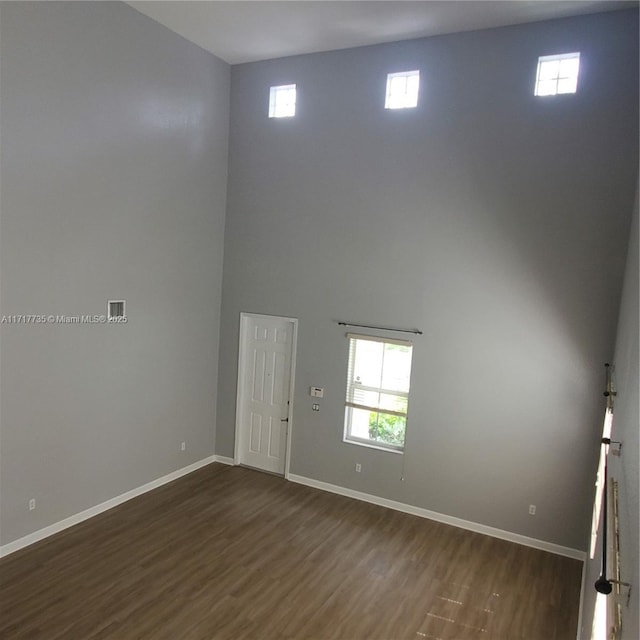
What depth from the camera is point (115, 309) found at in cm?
623

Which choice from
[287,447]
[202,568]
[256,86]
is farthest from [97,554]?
[256,86]

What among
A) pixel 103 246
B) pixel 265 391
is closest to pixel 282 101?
pixel 103 246

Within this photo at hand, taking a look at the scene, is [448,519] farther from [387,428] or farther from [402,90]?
[402,90]

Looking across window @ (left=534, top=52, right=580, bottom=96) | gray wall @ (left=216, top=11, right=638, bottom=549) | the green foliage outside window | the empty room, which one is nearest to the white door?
the empty room

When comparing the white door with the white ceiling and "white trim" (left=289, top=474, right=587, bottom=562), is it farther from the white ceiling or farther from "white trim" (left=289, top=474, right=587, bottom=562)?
the white ceiling

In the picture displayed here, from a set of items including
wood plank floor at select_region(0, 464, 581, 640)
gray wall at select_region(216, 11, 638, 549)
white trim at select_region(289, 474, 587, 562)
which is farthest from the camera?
white trim at select_region(289, 474, 587, 562)

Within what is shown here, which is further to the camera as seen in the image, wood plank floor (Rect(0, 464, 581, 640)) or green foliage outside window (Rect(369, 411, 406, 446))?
green foliage outside window (Rect(369, 411, 406, 446))

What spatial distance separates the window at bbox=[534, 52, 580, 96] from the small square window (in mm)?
3256

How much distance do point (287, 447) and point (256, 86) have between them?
5328mm

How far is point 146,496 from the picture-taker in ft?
22.4

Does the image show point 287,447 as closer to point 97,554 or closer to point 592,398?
point 97,554

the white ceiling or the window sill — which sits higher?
the white ceiling

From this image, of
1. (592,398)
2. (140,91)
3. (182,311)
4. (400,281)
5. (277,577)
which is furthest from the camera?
(182,311)

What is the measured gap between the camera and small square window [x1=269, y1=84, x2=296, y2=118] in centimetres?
736
